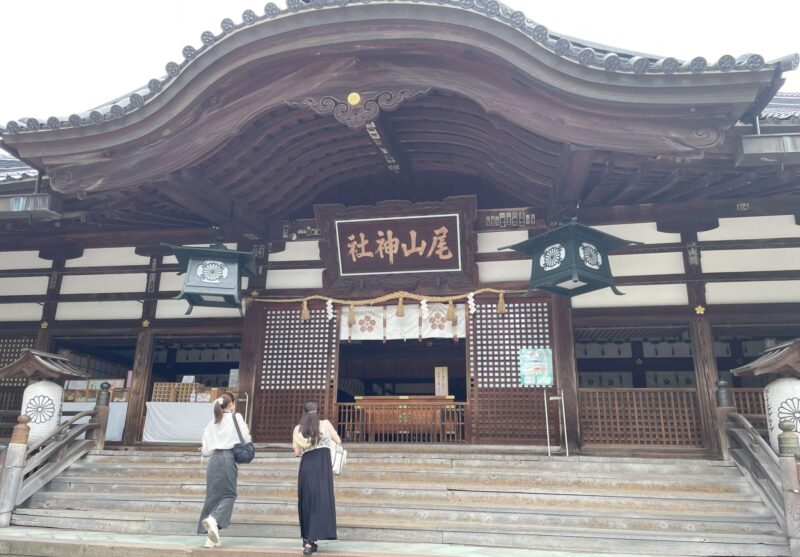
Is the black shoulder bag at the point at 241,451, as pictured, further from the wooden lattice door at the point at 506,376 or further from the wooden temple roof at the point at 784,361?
the wooden temple roof at the point at 784,361

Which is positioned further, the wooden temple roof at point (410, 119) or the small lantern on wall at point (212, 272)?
→ the small lantern on wall at point (212, 272)

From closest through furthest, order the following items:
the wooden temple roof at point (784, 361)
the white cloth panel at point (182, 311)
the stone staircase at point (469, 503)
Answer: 1. the stone staircase at point (469, 503)
2. the wooden temple roof at point (784, 361)
3. the white cloth panel at point (182, 311)

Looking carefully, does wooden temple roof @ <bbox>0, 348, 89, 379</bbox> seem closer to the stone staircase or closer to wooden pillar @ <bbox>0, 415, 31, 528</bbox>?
wooden pillar @ <bbox>0, 415, 31, 528</bbox>

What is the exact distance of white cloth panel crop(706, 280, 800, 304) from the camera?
9211 millimetres

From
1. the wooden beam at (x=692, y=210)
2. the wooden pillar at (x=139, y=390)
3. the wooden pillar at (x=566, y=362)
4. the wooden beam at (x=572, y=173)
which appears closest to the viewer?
the wooden beam at (x=572, y=173)

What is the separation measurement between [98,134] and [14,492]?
200 inches

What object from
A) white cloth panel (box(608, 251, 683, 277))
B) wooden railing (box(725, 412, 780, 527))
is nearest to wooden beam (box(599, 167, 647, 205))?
white cloth panel (box(608, 251, 683, 277))

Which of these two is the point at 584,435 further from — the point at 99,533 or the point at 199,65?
the point at 199,65

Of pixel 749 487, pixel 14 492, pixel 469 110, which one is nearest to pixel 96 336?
pixel 14 492

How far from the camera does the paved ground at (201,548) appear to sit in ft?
17.8

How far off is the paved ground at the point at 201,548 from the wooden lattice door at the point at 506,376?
361cm

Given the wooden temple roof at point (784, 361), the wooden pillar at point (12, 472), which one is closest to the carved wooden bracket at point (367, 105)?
the wooden temple roof at point (784, 361)

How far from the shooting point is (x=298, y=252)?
11.1 metres

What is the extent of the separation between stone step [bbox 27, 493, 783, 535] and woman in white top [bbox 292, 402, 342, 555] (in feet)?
3.54
